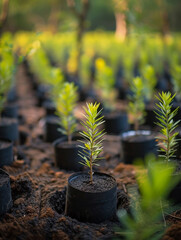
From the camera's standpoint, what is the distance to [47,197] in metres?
2.68

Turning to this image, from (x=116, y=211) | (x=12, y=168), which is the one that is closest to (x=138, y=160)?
(x=116, y=211)

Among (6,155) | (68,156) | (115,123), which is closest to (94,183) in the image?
(68,156)

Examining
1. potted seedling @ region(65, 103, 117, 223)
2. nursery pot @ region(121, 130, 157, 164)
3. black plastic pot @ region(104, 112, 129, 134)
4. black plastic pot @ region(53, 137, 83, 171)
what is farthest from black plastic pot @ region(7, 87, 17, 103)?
potted seedling @ region(65, 103, 117, 223)

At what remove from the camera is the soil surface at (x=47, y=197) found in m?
2.12

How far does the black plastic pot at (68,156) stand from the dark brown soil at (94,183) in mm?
752

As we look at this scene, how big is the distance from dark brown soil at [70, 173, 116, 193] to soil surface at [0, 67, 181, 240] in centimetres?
25

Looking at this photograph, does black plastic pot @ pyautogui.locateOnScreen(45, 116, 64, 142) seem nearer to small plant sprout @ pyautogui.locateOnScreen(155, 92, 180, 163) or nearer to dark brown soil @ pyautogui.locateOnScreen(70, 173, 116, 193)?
dark brown soil @ pyautogui.locateOnScreen(70, 173, 116, 193)

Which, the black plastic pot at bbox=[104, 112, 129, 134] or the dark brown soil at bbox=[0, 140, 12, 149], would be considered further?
the black plastic pot at bbox=[104, 112, 129, 134]

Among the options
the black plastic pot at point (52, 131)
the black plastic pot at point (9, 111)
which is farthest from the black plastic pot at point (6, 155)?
the black plastic pot at point (9, 111)

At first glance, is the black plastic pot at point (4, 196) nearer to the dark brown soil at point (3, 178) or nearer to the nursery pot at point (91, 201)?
the dark brown soil at point (3, 178)

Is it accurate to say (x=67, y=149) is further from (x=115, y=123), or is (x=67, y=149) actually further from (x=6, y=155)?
(x=115, y=123)

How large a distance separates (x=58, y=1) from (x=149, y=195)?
1963cm

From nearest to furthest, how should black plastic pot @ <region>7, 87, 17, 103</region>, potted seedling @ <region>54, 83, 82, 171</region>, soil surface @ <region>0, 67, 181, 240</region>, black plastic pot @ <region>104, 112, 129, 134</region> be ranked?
soil surface @ <region>0, 67, 181, 240</region> < potted seedling @ <region>54, 83, 82, 171</region> < black plastic pot @ <region>104, 112, 129, 134</region> < black plastic pot @ <region>7, 87, 17, 103</region>

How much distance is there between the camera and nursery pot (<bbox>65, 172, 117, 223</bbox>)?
2.30 meters
